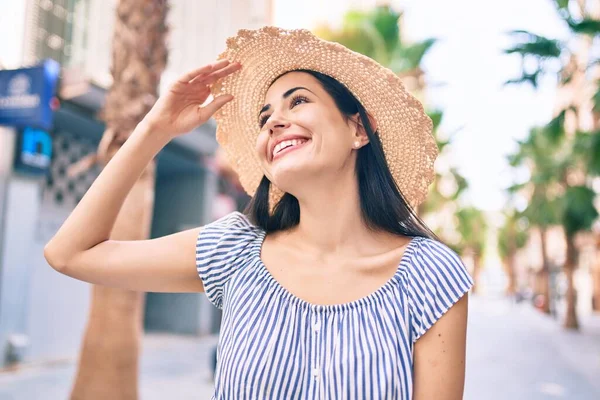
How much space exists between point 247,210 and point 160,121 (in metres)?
0.45

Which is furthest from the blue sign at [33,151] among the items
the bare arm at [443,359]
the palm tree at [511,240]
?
the palm tree at [511,240]

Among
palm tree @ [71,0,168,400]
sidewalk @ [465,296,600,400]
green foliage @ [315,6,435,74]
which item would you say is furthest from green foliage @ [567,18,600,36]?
palm tree @ [71,0,168,400]

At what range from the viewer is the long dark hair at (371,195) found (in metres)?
1.70

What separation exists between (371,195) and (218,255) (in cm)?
51

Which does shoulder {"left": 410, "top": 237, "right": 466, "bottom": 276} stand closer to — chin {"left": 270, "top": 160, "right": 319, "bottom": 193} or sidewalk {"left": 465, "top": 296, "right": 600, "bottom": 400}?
chin {"left": 270, "top": 160, "right": 319, "bottom": 193}

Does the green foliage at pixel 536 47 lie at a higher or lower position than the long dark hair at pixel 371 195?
higher

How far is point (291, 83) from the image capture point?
67.9 inches

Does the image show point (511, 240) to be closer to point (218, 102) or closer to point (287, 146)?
point (218, 102)

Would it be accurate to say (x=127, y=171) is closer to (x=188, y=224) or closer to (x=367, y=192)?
(x=367, y=192)

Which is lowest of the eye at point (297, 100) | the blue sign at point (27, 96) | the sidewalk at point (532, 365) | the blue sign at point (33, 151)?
the sidewalk at point (532, 365)

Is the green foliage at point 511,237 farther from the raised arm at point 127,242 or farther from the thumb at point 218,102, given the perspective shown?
the raised arm at point 127,242

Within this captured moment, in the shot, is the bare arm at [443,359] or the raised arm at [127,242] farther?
the raised arm at [127,242]

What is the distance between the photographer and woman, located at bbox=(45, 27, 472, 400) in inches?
55.1

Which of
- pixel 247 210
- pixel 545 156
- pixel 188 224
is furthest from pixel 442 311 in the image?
pixel 545 156
